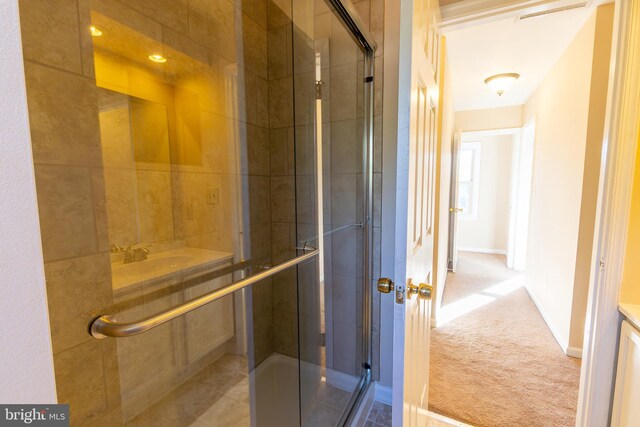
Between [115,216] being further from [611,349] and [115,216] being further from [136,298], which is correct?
[611,349]

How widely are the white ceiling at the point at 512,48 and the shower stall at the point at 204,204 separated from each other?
4.58 feet

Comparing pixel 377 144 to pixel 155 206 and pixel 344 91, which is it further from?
pixel 155 206

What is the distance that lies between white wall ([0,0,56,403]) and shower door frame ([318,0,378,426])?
1.47m

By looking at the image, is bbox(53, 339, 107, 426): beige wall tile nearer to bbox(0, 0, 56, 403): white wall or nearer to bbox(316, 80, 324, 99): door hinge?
bbox(0, 0, 56, 403): white wall

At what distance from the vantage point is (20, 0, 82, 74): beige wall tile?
0.69m

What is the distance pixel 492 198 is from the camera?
523 cm

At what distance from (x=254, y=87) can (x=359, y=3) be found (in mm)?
802

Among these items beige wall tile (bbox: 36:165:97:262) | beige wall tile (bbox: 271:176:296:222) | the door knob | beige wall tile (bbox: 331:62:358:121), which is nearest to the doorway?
beige wall tile (bbox: 331:62:358:121)

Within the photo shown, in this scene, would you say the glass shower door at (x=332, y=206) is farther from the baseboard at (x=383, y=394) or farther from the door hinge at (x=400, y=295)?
the door hinge at (x=400, y=295)

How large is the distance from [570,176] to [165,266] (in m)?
3.03

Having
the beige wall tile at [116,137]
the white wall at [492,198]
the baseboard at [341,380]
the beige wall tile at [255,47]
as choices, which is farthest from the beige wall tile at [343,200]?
the white wall at [492,198]

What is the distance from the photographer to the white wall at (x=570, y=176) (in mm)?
1900

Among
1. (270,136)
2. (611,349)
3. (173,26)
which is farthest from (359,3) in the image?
(611,349)

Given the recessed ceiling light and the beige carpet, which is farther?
the beige carpet
